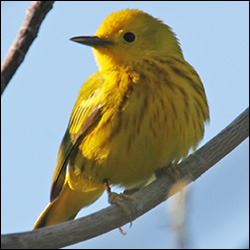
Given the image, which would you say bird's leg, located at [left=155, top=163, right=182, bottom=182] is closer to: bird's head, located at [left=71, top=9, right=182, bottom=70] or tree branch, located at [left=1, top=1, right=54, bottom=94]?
bird's head, located at [left=71, top=9, right=182, bottom=70]

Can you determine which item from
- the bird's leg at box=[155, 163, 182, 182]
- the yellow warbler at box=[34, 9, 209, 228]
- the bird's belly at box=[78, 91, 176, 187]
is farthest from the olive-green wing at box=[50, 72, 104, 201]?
the bird's leg at box=[155, 163, 182, 182]

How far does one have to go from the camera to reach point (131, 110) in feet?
15.7

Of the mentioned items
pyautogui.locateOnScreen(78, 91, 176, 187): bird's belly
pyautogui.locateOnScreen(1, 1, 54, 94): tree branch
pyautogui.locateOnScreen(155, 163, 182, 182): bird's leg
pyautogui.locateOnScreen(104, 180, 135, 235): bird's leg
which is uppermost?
pyautogui.locateOnScreen(1, 1, 54, 94): tree branch

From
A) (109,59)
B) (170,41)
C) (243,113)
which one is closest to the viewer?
(243,113)

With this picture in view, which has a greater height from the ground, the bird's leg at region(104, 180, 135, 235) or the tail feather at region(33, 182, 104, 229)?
the bird's leg at region(104, 180, 135, 235)

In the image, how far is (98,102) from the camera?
197 inches

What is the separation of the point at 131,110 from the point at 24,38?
1.93m

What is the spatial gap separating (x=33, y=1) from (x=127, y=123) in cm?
191

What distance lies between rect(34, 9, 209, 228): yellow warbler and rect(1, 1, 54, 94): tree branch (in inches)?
74.3

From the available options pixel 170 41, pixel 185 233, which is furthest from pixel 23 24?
pixel 170 41

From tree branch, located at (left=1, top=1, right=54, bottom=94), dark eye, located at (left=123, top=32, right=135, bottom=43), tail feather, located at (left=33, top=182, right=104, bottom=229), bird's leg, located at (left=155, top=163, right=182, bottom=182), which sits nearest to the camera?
tree branch, located at (left=1, top=1, right=54, bottom=94)

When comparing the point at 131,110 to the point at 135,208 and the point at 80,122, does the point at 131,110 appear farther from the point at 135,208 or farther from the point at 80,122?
the point at 135,208

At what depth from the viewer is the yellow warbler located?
4.79 metres

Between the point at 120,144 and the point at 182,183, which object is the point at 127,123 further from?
the point at 182,183
